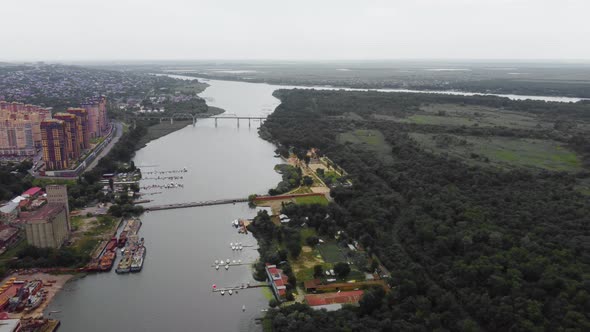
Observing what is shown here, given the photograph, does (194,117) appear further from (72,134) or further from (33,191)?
(33,191)

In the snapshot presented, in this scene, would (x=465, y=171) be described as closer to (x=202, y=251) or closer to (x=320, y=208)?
(x=320, y=208)

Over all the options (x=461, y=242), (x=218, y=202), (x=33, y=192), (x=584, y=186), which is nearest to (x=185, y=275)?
(x=218, y=202)

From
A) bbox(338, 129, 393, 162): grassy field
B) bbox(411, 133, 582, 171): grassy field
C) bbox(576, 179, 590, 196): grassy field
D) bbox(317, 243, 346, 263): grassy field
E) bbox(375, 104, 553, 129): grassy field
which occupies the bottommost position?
bbox(317, 243, 346, 263): grassy field

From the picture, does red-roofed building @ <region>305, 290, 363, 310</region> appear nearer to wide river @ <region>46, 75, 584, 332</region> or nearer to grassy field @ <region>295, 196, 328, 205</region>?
wide river @ <region>46, 75, 584, 332</region>

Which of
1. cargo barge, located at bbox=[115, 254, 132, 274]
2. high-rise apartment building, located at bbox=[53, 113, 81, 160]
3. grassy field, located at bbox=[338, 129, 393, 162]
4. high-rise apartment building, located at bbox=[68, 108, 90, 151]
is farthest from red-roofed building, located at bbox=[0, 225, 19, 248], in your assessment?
grassy field, located at bbox=[338, 129, 393, 162]

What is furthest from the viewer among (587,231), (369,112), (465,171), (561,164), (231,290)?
(369,112)

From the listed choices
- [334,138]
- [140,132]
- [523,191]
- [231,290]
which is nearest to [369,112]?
[334,138]
